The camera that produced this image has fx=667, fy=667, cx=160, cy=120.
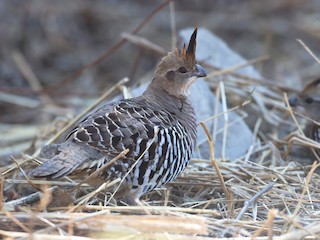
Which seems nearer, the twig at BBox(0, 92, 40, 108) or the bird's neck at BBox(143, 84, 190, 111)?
the bird's neck at BBox(143, 84, 190, 111)

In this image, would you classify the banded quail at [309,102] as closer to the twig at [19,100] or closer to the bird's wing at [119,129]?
the bird's wing at [119,129]

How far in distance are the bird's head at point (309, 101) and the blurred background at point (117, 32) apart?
9.15 ft

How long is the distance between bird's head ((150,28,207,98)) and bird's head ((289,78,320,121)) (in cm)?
132

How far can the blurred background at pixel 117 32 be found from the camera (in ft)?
29.6

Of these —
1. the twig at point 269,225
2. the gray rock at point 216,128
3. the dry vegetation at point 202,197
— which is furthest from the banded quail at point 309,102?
the twig at point 269,225

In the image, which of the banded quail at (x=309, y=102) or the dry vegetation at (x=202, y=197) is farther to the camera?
the banded quail at (x=309, y=102)

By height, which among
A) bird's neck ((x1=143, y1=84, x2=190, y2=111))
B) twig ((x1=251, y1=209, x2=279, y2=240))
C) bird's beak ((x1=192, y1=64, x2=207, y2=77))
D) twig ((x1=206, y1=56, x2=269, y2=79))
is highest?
twig ((x1=206, y1=56, x2=269, y2=79))

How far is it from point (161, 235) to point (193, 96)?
242 cm

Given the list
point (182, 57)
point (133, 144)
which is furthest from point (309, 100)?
point (133, 144)

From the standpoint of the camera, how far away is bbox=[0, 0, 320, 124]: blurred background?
29.6 ft

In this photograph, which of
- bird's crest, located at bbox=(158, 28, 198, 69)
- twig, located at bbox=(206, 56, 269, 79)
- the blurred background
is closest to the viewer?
bird's crest, located at bbox=(158, 28, 198, 69)

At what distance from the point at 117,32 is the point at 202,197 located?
5505mm

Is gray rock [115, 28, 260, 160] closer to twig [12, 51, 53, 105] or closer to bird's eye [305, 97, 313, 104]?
bird's eye [305, 97, 313, 104]

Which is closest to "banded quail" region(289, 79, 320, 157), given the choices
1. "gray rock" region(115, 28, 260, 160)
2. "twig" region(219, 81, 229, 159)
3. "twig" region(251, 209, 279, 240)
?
"gray rock" region(115, 28, 260, 160)
